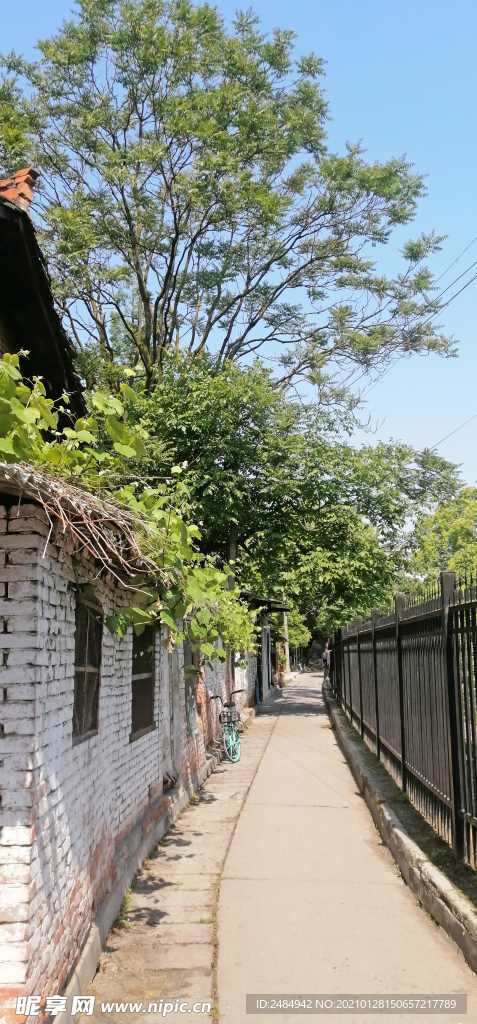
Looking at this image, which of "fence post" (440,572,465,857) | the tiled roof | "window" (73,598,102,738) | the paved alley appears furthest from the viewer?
the tiled roof

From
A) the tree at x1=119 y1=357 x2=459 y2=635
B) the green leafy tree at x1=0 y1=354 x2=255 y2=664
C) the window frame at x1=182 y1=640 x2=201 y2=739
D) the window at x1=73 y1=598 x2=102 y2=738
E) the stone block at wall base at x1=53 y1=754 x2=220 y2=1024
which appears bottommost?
the stone block at wall base at x1=53 y1=754 x2=220 y2=1024

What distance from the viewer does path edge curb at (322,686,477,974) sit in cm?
490

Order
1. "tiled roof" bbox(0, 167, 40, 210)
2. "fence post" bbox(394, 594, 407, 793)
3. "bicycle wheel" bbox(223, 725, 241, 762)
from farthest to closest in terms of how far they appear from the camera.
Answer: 1. "bicycle wheel" bbox(223, 725, 241, 762)
2. "fence post" bbox(394, 594, 407, 793)
3. "tiled roof" bbox(0, 167, 40, 210)

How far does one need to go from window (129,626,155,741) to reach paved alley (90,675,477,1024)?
3.99ft

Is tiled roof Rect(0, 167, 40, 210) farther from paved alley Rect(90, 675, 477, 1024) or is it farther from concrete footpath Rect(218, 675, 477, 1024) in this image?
concrete footpath Rect(218, 675, 477, 1024)

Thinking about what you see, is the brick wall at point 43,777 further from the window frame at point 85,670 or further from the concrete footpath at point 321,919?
the concrete footpath at point 321,919

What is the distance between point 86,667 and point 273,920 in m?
2.34

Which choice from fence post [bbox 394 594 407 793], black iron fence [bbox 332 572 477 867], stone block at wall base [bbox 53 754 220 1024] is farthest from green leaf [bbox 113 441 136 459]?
fence post [bbox 394 594 407 793]

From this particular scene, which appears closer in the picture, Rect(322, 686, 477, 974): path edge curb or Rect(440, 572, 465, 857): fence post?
Rect(322, 686, 477, 974): path edge curb

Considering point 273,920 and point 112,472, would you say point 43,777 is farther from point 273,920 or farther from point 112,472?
point 273,920

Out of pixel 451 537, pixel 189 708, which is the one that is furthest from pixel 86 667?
pixel 451 537

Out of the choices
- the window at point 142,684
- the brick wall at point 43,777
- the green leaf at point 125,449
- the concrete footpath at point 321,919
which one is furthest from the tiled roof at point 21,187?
A: the concrete footpath at point 321,919

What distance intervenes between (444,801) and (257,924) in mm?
1655

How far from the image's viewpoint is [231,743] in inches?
559
